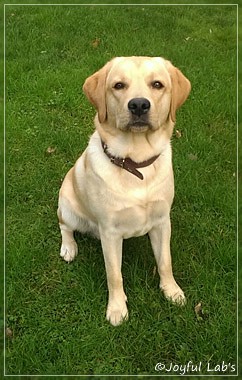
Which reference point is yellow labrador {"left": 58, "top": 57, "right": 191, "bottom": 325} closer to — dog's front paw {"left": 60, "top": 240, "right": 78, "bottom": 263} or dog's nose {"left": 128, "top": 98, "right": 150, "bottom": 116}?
dog's nose {"left": 128, "top": 98, "right": 150, "bottom": 116}

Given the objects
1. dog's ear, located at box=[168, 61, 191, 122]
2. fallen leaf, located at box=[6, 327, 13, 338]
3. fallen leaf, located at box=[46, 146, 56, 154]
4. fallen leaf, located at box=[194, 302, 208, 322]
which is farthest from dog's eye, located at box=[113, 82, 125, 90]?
fallen leaf, located at box=[46, 146, 56, 154]

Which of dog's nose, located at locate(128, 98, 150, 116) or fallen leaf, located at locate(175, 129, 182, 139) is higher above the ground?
dog's nose, located at locate(128, 98, 150, 116)

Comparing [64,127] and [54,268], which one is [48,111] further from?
[54,268]

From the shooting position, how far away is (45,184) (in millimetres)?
3951

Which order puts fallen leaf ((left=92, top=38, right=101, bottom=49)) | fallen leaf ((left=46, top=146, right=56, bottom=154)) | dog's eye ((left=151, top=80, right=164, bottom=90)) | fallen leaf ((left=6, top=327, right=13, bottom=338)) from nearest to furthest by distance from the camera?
dog's eye ((left=151, top=80, right=164, bottom=90)) → fallen leaf ((left=6, top=327, right=13, bottom=338)) → fallen leaf ((left=46, top=146, right=56, bottom=154)) → fallen leaf ((left=92, top=38, right=101, bottom=49))

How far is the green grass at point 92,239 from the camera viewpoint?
2.81 metres

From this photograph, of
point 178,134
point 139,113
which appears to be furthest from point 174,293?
point 178,134

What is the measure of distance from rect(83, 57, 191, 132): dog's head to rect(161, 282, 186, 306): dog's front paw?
95cm

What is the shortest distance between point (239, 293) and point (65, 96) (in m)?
2.55

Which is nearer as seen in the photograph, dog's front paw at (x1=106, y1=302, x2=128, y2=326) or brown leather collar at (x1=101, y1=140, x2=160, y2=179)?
brown leather collar at (x1=101, y1=140, x2=160, y2=179)

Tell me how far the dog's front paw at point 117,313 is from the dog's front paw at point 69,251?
0.49 meters

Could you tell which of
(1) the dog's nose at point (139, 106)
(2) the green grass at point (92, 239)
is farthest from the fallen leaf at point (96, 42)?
(1) the dog's nose at point (139, 106)

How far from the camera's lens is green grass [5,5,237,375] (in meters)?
2.81

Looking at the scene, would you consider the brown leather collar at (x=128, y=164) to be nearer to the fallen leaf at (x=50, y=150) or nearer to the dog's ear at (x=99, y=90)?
the dog's ear at (x=99, y=90)
